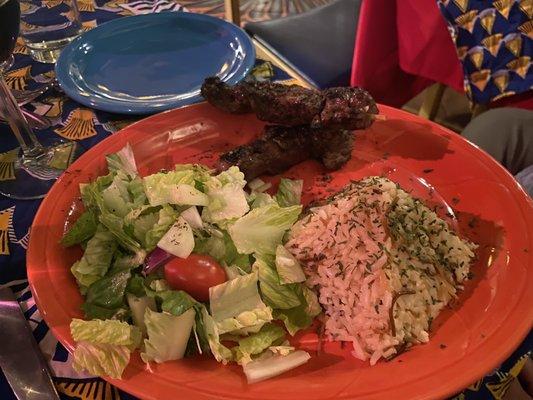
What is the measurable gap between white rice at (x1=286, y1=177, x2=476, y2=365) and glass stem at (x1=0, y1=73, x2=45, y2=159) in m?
0.84

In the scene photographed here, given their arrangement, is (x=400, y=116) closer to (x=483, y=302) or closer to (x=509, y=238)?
(x=509, y=238)

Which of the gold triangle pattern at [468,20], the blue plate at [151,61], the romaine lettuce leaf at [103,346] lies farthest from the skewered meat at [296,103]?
the gold triangle pattern at [468,20]

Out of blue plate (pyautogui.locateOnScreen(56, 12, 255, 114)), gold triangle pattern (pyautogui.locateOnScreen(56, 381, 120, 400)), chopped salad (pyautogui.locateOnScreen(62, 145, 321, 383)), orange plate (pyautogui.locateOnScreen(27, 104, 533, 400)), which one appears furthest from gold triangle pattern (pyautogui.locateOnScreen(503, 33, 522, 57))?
gold triangle pattern (pyautogui.locateOnScreen(56, 381, 120, 400))

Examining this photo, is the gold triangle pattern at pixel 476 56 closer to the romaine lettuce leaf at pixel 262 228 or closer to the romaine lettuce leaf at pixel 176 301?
the romaine lettuce leaf at pixel 262 228

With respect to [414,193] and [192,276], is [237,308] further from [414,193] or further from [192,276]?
[414,193]

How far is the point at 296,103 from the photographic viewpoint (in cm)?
143

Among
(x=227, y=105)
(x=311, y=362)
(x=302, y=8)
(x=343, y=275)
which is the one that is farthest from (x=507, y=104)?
(x=302, y=8)

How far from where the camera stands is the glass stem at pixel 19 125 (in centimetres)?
138

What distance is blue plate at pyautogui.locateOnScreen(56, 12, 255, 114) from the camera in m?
→ 1.69

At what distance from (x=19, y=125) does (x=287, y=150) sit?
0.78 m

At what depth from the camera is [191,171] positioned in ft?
4.34

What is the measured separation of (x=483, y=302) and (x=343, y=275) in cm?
30

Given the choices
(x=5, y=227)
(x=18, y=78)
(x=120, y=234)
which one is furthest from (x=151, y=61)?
(x=120, y=234)

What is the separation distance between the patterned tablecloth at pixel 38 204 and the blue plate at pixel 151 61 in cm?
7
